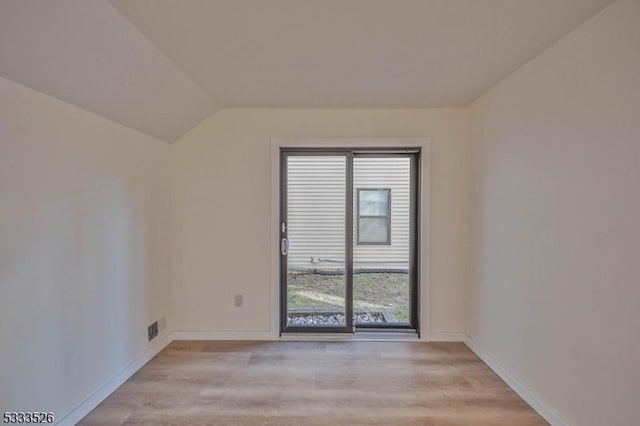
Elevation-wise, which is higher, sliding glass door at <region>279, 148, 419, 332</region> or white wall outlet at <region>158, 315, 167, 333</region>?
sliding glass door at <region>279, 148, 419, 332</region>

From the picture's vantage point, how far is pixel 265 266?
309cm

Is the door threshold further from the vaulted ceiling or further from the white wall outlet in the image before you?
the vaulted ceiling

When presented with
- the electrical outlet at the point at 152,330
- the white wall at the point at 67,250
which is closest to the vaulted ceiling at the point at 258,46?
the white wall at the point at 67,250

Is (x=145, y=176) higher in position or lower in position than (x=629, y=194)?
higher

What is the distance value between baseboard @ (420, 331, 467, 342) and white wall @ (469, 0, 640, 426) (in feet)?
1.64

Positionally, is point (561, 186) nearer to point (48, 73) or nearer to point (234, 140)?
point (234, 140)

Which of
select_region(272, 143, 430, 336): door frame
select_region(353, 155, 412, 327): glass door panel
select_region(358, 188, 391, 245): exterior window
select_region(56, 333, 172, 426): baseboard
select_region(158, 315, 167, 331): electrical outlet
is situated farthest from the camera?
select_region(358, 188, 391, 245): exterior window

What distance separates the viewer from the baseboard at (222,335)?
3.08 m

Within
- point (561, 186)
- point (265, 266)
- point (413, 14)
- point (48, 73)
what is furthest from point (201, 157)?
point (561, 186)

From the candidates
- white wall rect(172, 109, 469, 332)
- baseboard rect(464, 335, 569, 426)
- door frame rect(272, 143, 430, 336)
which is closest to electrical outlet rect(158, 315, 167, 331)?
white wall rect(172, 109, 469, 332)

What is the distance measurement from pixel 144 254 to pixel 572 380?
3.19 metres

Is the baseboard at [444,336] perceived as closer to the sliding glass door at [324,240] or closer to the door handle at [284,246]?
the sliding glass door at [324,240]

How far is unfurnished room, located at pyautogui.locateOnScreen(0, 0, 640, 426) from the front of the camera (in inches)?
59.5

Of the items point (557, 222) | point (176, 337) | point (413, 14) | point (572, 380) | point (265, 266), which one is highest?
point (413, 14)
